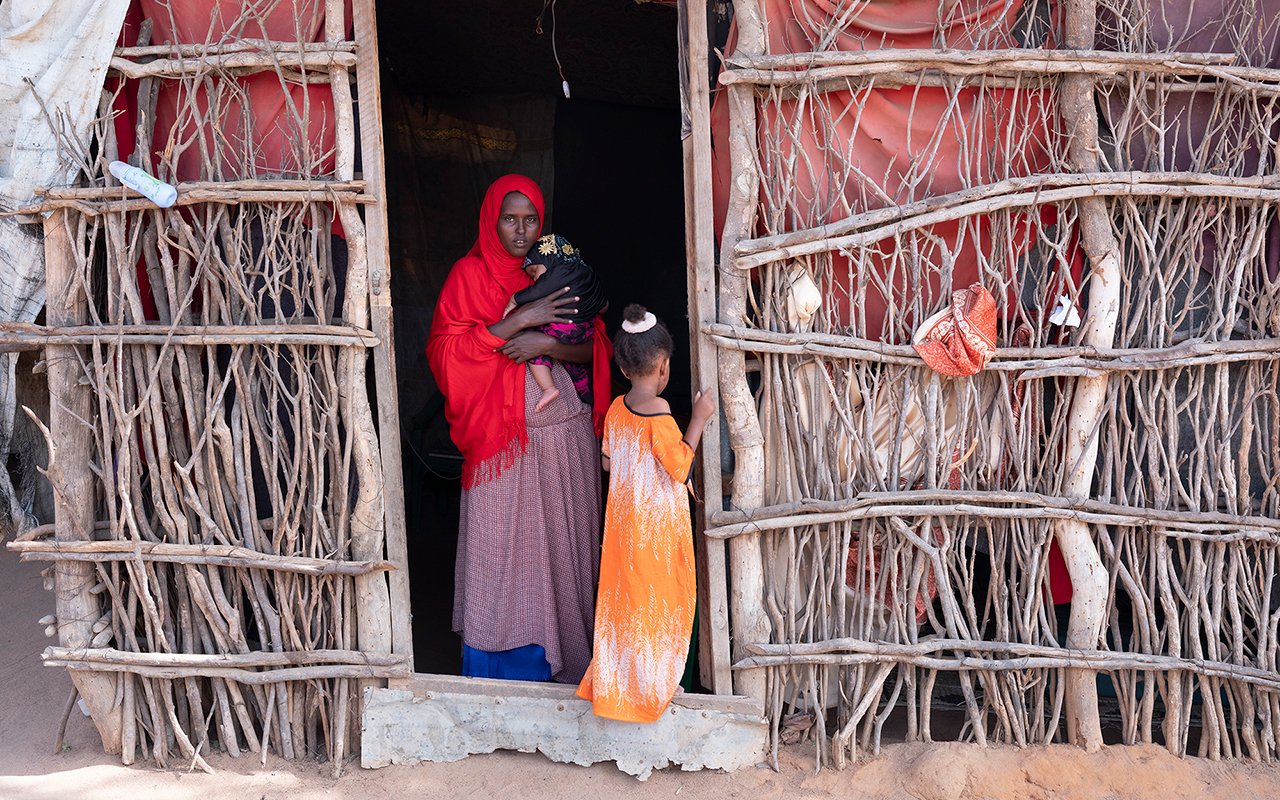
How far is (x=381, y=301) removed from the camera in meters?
3.07

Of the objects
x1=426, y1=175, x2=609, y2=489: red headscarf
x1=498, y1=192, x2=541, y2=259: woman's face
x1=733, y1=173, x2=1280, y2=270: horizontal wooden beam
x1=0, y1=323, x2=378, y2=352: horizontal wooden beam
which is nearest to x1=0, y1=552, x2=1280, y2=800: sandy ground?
x1=426, y1=175, x2=609, y2=489: red headscarf

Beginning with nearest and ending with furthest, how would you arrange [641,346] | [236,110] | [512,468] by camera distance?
1. [641,346]
2. [236,110]
3. [512,468]

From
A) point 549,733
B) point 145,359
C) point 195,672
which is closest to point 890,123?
point 549,733

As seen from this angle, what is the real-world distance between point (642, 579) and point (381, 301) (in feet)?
3.92

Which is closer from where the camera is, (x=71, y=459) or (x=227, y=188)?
(x=227, y=188)

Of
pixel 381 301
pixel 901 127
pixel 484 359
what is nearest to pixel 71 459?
pixel 381 301

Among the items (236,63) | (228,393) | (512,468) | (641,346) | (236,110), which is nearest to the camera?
(641,346)

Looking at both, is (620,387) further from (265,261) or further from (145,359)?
(145,359)

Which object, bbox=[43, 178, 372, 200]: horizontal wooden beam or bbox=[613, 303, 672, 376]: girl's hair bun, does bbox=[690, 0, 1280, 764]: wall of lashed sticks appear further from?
bbox=[43, 178, 372, 200]: horizontal wooden beam

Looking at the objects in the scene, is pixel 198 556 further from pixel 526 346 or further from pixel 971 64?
pixel 971 64

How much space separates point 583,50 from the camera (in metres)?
5.16

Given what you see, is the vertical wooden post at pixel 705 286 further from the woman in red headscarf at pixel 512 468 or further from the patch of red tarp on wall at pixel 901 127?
the woman in red headscarf at pixel 512 468

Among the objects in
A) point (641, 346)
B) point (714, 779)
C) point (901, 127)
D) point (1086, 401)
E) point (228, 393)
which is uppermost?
point (901, 127)

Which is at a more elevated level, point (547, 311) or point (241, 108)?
point (241, 108)
